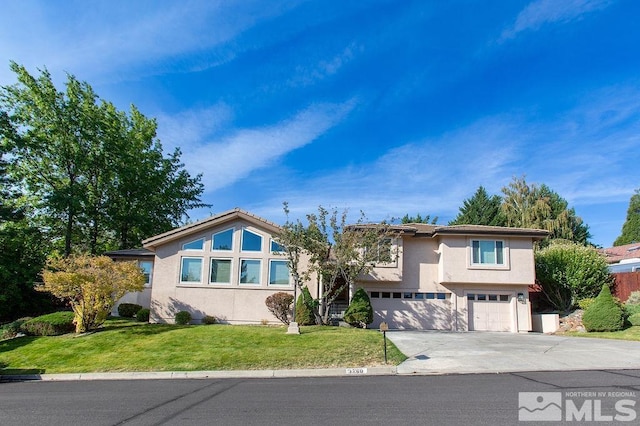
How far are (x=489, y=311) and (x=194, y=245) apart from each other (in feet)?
53.5

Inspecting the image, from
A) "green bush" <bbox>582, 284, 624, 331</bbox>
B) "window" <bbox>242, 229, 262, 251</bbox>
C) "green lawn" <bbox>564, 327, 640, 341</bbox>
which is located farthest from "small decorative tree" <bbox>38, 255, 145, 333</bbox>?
"green bush" <bbox>582, 284, 624, 331</bbox>

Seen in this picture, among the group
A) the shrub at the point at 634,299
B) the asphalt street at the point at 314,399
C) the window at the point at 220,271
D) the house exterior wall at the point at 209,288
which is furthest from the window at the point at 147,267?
the shrub at the point at 634,299

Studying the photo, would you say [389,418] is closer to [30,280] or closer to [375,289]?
[375,289]

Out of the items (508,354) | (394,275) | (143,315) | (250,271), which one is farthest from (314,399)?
(143,315)

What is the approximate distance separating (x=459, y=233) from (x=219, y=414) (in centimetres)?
1777

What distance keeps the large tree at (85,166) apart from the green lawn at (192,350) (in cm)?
1351

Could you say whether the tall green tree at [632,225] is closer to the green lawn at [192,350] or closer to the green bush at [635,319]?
the green bush at [635,319]

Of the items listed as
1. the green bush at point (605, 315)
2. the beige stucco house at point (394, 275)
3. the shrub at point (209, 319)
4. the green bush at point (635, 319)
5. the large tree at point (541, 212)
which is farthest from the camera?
the large tree at point (541, 212)

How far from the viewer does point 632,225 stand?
182ft

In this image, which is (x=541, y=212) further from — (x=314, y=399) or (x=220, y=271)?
(x=314, y=399)

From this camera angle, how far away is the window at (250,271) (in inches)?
814

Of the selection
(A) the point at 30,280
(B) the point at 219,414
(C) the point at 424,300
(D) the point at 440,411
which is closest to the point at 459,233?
(C) the point at 424,300

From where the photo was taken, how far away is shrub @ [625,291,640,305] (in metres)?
20.5

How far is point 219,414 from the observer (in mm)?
7066
